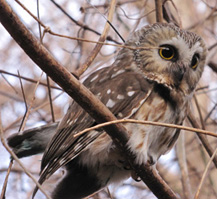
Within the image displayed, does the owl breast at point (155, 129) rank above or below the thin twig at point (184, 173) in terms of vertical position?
above

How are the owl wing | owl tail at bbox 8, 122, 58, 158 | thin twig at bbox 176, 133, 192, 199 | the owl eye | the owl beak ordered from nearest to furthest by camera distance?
the owl wing → owl tail at bbox 8, 122, 58, 158 → the owl beak → the owl eye → thin twig at bbox 176, 133, 192, 199

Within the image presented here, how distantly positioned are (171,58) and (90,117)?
818 mm

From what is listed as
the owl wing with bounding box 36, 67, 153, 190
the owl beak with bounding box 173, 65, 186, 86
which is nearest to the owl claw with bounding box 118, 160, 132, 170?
the owl wing with bounding box 36, 67, 153, 190

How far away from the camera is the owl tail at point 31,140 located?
300 centimetres

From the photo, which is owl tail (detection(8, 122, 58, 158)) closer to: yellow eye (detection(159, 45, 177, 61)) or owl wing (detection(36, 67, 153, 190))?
owl wing (detection(36, 67, 153, 190))

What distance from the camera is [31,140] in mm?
3076

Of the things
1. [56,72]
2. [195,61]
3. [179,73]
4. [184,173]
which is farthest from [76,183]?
[56,72]

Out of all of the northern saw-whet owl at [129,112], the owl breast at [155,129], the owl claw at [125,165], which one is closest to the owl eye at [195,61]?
the northern saw-whet owl at [129,112]

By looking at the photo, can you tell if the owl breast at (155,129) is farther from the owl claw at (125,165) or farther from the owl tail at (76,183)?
the owl tail at (76,183)

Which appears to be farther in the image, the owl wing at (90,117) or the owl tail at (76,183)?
the owl tail at (76,183)

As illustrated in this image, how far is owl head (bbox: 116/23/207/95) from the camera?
319 centimetres

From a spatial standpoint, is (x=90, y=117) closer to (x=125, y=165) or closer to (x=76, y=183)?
(x=125, y=165)

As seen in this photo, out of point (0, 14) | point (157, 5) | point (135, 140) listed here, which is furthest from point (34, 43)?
point (157, 5)

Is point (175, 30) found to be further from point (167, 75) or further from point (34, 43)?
point (34, 43)
